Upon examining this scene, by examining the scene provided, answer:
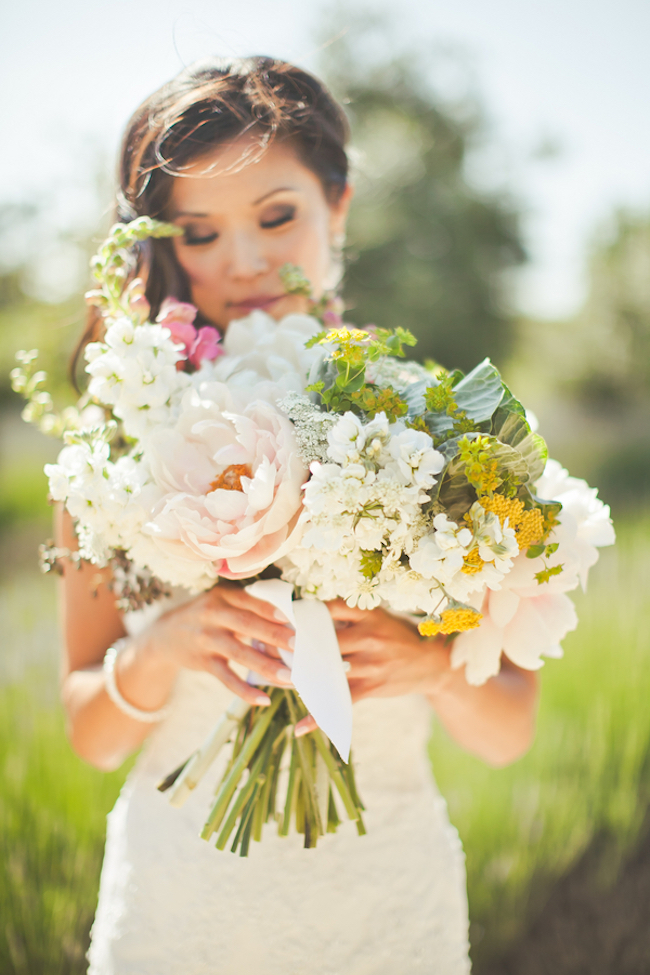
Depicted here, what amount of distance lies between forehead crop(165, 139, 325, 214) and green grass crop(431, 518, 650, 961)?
2638mm

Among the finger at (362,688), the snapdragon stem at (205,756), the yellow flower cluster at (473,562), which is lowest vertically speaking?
the snapdragon stem at (205,756)

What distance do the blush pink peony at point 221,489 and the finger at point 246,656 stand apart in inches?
6.8

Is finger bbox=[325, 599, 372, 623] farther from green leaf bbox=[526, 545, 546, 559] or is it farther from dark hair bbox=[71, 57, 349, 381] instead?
dark hair bbox=[71, 57, 349, 381]

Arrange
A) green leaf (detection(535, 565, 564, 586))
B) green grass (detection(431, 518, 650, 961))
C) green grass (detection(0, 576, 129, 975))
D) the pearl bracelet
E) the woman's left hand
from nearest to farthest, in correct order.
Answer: green leaf (detection(535, 565, 564, 586))
the woman's left hand
the pearl bracelet
green grass (detection(0, 576, 129, 975))
green grass (detection(431, 518, 650, 961))

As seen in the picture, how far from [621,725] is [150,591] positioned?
2.90 metres

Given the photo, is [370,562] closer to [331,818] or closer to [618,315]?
[331,818]

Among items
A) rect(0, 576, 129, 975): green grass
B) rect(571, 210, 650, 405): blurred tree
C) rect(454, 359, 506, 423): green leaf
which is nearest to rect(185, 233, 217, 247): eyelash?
rect(454, 359, 506, 423): green leaf

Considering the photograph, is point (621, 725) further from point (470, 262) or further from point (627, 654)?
point (470, 262)

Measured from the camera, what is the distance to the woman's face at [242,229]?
151cm

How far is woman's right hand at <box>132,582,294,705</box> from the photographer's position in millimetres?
1157

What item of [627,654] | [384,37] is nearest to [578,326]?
[384,37]

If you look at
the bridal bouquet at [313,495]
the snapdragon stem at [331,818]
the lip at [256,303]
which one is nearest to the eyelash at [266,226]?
the lip at [256,303]

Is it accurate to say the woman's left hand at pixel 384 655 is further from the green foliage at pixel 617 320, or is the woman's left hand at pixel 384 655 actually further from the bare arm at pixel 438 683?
the green foliage at pixel 617 320

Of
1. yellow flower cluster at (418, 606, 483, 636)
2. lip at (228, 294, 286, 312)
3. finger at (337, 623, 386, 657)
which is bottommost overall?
yellow flower cluster at (418, 606, 483, 636)
